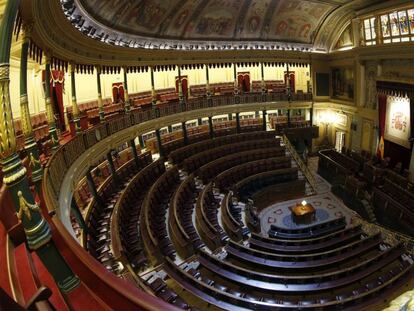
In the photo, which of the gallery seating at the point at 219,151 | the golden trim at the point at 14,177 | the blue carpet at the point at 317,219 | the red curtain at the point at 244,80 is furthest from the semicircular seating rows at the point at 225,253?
the red curtain at the point at 244,80

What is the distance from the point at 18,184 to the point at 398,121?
1933 cm

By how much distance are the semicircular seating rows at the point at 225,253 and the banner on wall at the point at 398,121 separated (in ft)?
23.1

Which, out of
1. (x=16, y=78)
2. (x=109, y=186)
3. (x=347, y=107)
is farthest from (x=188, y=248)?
(x=347, y=107)

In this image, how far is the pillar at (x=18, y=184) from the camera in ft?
6.06

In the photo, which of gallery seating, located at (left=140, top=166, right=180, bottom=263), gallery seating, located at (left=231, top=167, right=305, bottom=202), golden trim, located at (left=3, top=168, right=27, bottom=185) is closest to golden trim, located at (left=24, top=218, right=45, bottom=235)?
golden trim, located at (left=3, top=168, right=27, bottom=185)

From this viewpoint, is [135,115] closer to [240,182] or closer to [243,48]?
[240,182]

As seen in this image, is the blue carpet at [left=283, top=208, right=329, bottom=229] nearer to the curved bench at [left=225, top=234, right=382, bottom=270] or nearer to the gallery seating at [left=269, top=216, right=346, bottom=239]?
the gallery seating at [left=269, top=216, right=346, bottom=239]

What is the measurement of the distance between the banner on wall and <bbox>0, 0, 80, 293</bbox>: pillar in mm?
18584

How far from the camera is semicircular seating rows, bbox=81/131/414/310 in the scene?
8180 millimetres

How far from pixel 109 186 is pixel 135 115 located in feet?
13.6

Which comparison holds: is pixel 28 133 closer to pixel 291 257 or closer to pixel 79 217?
pixel 79 217

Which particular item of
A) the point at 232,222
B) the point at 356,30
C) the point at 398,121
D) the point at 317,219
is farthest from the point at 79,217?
the point at 356,30

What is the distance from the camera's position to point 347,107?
21.7m

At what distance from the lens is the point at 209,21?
19234 millimetres
